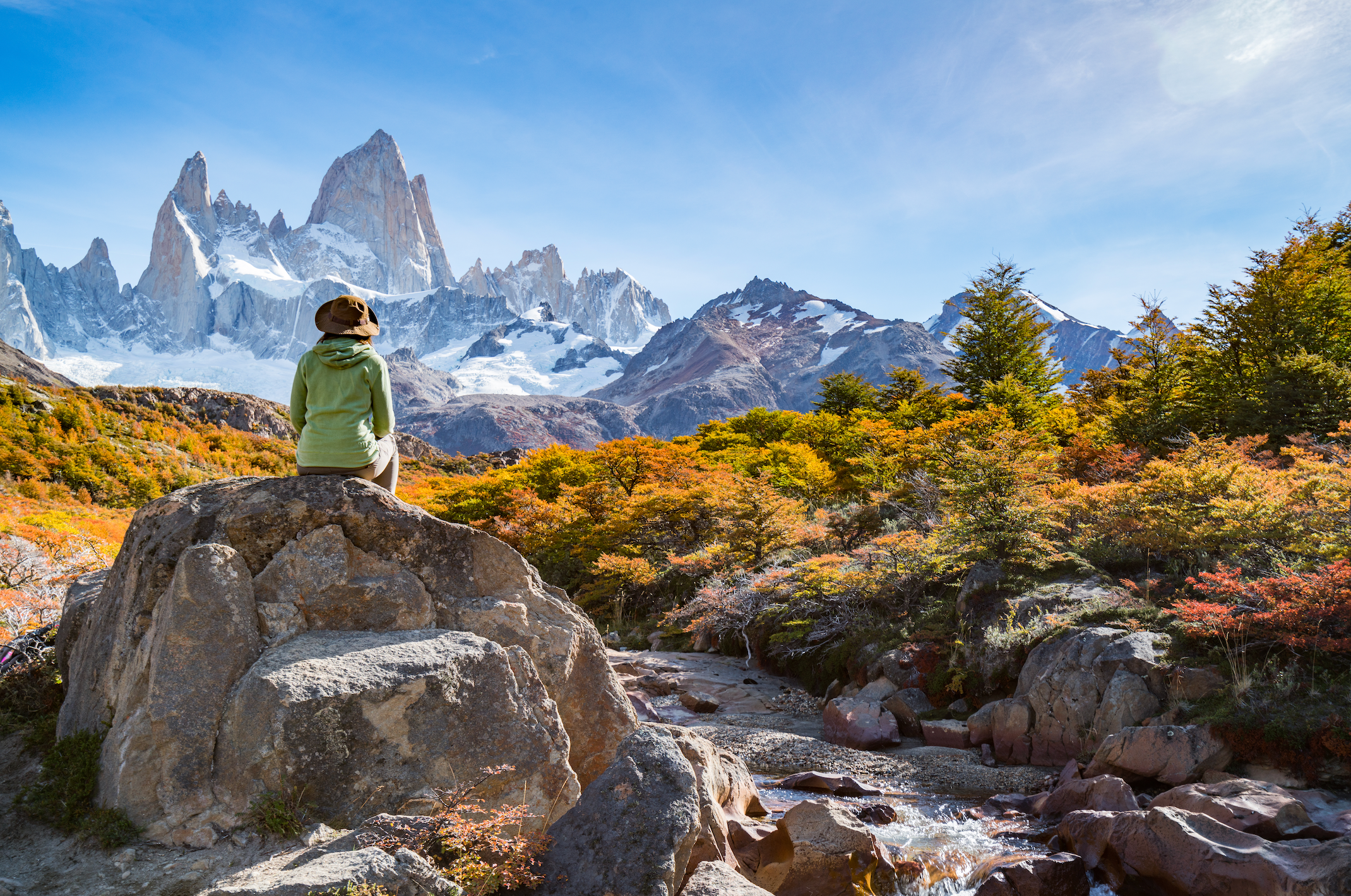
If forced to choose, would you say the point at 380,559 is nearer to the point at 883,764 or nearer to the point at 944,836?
the point at 944,836

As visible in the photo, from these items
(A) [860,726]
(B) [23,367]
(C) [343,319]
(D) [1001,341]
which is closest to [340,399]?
(C) [343,319]

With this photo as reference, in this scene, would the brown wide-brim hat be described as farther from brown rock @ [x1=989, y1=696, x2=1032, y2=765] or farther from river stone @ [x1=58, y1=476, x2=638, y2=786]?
brown rock @ [x1=989, y1=696, x2=1032, y2=765]

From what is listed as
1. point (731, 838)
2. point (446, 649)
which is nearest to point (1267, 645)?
point (731, 838)

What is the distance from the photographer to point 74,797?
390 cm

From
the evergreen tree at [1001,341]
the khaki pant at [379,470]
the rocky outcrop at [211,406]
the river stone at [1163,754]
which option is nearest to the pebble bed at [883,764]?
the river stone at [1163,754]

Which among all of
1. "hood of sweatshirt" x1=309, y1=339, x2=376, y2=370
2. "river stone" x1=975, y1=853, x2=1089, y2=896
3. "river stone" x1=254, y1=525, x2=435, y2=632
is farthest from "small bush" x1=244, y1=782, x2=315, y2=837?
"river stone" x1=975, y1=853, x2=1089, y2=896

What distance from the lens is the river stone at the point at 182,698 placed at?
3.72 metres

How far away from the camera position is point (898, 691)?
1162 cm

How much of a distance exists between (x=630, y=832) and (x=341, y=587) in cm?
248

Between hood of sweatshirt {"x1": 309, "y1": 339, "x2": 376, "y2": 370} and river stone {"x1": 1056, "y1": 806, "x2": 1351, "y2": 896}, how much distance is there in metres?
7.44

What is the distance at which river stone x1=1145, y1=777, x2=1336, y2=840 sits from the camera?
572cm

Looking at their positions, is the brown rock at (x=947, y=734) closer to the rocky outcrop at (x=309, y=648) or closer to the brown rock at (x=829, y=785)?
the brown rock at (x=829, y=785)

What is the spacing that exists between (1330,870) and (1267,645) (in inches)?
187

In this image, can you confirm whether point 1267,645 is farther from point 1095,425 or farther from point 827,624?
point 1095,425
